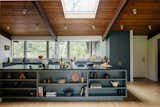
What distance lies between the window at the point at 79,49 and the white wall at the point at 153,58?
10.5 ft

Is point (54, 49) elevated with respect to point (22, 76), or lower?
elevated

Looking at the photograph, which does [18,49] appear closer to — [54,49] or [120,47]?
[54,49]

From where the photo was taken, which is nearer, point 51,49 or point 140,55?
point 51,49

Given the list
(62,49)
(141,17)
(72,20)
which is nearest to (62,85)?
(72,20)

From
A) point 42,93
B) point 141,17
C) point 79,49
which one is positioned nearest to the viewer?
point 42,93

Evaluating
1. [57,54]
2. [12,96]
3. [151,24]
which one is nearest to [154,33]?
[151,24]

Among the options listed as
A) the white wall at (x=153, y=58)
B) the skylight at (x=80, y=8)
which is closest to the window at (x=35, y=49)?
the skylight at (x=80, y=8)

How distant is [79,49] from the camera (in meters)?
11.6

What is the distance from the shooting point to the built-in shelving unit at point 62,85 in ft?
19.8

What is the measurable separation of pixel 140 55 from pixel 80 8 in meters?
5.14

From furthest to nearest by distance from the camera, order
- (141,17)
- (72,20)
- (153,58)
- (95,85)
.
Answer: (153,58) → (72,20) → (141,17) → (95,85)

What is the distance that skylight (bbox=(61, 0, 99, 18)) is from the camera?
7701mm

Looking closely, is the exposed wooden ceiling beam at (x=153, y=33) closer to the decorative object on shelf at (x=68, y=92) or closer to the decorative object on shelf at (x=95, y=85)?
the decorative object on shelf at (x=95, y=85)

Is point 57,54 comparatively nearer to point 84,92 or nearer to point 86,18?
point 86,18
